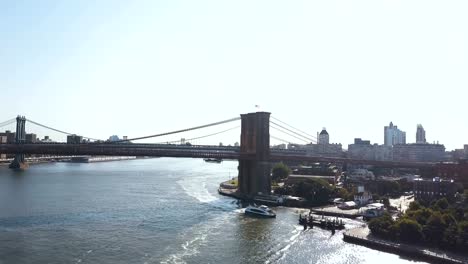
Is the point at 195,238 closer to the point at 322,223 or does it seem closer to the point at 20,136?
the point at 322,223

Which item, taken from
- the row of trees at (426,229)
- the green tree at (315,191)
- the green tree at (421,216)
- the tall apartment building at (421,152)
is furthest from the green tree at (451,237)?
the tall apartment building at (421,152)

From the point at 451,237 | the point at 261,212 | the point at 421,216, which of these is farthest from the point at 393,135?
the point at 451,237

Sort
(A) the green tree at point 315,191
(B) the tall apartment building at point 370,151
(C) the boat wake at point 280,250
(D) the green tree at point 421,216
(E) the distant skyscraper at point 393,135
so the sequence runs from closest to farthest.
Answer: (C) the boat wake at point 280,250 < (D) the green tree at point 421,216 < (A) the green tree at point 315,191 < (B) the tall apartment building at point 370,151 < (E) the distant skyscraper at point 393,135

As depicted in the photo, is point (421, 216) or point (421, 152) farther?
point (421, 152)

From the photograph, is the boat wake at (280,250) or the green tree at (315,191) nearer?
the boat wake at (280,250)

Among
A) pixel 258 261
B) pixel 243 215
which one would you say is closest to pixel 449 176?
pixel 243 215

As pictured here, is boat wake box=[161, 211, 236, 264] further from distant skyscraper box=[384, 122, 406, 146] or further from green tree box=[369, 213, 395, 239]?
distant skyscraper box=[384, 122, 406, 146]

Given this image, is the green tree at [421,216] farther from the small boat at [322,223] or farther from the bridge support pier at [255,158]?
the bridge support pier at [255,158]
